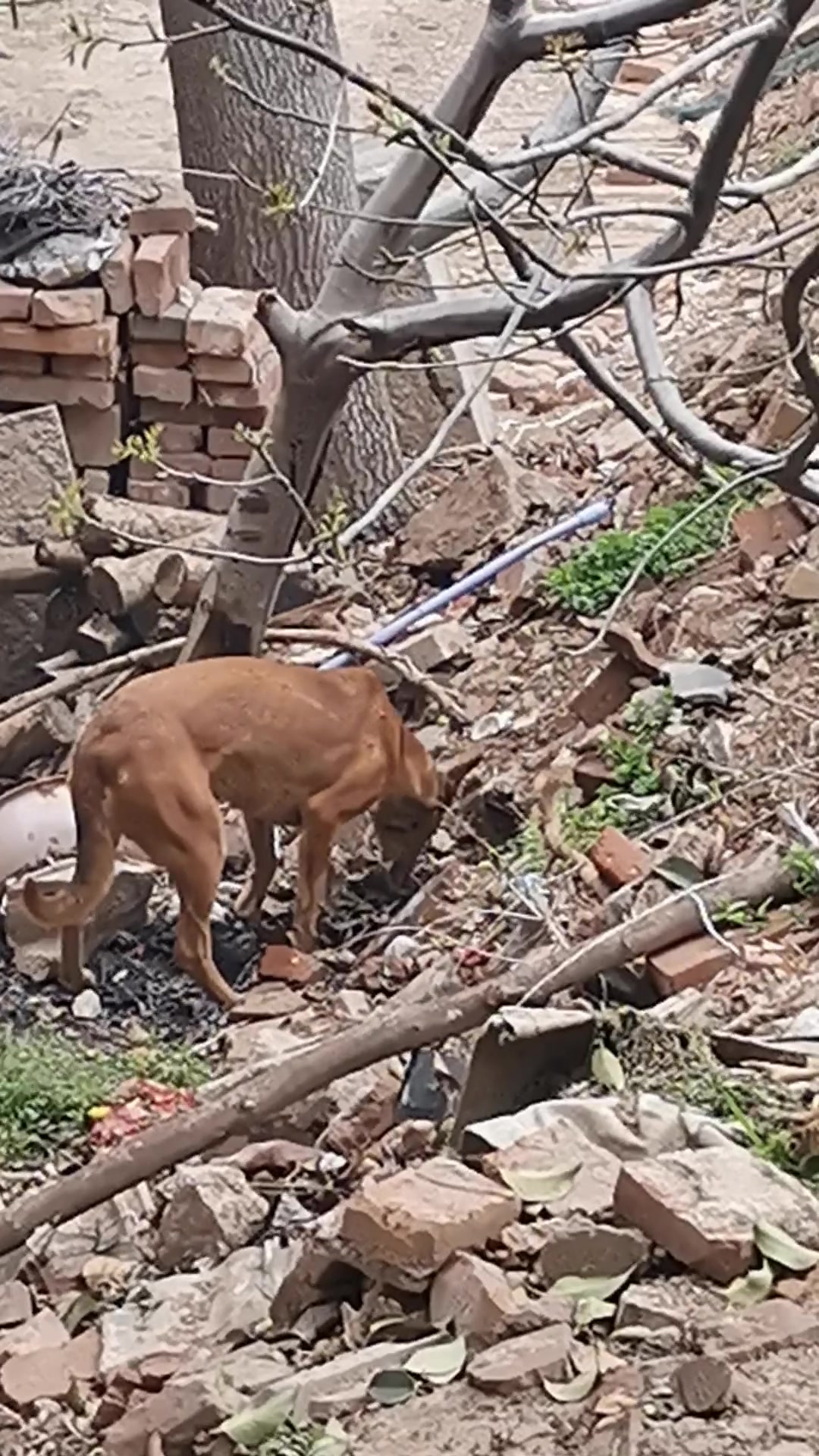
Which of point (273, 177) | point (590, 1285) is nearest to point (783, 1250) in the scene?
point (590, 1285)

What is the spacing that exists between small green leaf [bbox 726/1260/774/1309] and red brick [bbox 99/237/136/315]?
17.5 feet

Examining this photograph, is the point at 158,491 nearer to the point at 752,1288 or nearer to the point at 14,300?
the point at 14,300

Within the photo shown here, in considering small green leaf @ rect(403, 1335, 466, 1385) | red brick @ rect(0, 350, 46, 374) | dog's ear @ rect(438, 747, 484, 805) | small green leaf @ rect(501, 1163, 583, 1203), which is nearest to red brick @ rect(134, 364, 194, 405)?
red brick @ rect(0, 350, 46, 374)

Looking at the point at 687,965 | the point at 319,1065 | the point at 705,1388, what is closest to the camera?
the point at 705,1388

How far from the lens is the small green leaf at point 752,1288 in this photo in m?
3.22

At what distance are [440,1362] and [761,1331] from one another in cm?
46

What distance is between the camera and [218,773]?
19.0ft

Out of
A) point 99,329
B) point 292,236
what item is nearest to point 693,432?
point 99,329

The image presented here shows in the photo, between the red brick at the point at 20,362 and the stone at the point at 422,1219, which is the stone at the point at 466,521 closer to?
the red brick at the point at 20,362

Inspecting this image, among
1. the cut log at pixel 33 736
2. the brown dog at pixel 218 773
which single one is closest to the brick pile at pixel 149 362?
the cut log at pixel 33 736

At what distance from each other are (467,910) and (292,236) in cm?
361

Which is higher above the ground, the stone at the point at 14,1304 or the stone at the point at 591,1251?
the stone at the point at 591,1251

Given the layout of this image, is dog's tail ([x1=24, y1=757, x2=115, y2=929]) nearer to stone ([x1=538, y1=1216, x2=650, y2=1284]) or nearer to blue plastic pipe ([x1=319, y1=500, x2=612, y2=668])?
blue plastic pipe ([x1=319, y1=500, x2=612, y2=668])

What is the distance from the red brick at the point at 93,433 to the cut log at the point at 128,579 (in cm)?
98
